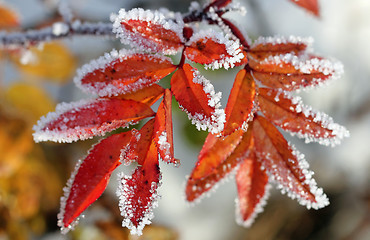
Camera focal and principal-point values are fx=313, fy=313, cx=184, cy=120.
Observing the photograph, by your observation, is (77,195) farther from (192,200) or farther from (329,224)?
(329,224)

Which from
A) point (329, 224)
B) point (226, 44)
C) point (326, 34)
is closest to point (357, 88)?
point (326, 34)

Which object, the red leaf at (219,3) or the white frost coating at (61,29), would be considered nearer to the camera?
the red leaf at (219,3)

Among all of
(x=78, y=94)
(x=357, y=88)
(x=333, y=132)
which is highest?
(x=78, y=94)

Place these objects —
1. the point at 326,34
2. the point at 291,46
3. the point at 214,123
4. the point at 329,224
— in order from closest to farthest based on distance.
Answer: the point at 214,123, the point at 291,46, the point at 329,224, the point at 326,34

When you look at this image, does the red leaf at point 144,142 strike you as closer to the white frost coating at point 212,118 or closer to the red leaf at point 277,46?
the white frost coating at point 212,118

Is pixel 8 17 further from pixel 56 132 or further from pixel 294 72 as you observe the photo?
A: pixel 294 72

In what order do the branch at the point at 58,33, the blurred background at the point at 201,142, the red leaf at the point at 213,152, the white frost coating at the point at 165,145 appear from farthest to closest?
the blurred background at the point at 201,142 < the branch at the point at 58,33 < the red leaf at the point at 213,152 < the white frost coating at the point at 165,145

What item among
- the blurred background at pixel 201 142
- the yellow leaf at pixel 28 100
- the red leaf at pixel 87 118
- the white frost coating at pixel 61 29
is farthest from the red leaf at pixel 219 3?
the yellow leaf at pixel 28 100

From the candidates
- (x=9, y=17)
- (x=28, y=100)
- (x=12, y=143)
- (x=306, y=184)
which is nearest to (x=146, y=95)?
(x=306, y=184)
